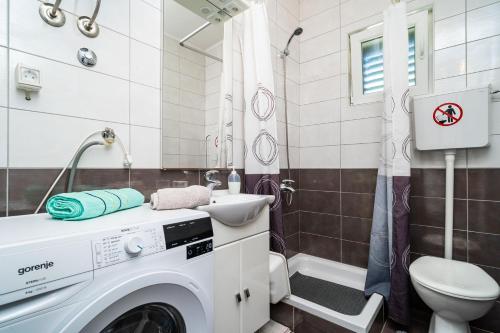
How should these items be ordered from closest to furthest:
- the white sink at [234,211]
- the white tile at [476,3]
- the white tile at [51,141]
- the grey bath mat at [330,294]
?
the white tile at [51,141] → the white sink at [234,211] → the white tile at [476,3] → the grey bath mat at [330,294]

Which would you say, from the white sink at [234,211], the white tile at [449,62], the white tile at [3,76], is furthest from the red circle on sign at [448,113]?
the white tile at [3,76]

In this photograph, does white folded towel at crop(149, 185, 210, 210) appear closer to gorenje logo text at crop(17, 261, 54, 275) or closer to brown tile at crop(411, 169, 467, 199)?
gorenje logo text at crop(17, 261, 54, 275)

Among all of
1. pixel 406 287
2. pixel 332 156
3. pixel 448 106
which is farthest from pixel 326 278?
pixel 448 106

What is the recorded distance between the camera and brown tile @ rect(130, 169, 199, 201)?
1.11 m

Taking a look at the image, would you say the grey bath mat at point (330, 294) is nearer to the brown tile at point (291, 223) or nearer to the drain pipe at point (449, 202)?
the brown tile at point (291, 223)

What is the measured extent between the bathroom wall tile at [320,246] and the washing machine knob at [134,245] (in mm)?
1704

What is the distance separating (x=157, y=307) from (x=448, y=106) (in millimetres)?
1797

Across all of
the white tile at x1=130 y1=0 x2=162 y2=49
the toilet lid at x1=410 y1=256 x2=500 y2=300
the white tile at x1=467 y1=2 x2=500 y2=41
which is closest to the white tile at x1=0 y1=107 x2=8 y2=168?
the white tile at x1=130 y1=0 x2=162 y2=49

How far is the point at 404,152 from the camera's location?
1.42 m

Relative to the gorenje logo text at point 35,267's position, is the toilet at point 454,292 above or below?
below

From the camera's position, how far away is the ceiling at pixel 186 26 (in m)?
1.25

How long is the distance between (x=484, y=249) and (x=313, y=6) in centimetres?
223

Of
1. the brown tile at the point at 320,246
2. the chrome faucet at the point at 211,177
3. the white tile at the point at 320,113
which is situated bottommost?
the brown tile at the point at 320,246

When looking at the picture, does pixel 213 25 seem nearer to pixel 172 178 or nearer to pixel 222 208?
pixel 172 178
